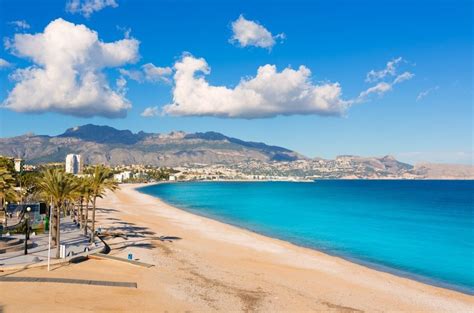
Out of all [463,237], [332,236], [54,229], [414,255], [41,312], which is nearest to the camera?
[41,312]

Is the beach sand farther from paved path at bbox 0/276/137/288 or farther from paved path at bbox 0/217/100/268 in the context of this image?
paved path at bbox 0/217/100/268

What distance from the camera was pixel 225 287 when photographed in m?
26.9

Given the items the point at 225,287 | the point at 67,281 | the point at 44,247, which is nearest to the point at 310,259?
the point at 225,287

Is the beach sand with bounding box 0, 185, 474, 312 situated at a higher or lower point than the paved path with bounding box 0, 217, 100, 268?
lower

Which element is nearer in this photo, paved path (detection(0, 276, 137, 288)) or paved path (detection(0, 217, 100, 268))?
paved path (detection(0, 276, 137, 288))

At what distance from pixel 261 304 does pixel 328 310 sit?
3.80m

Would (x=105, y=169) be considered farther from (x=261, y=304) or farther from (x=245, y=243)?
(x=261, y=304)

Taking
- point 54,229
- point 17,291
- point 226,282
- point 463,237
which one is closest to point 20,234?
point 54,229

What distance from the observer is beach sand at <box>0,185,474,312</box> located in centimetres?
2177

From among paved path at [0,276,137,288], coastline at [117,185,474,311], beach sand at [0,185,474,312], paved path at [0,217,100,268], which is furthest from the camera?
coastline at [117,185,474,311]

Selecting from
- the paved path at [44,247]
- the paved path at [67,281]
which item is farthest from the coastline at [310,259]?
the paved path at [44,247]

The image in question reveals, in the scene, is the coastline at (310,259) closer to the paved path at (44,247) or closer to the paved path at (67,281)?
the paved path at (67,281)

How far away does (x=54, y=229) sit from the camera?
35.4 metres

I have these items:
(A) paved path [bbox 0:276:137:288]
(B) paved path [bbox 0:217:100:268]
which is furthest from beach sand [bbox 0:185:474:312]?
(B) paved path [bbox 0:217:100:268]
